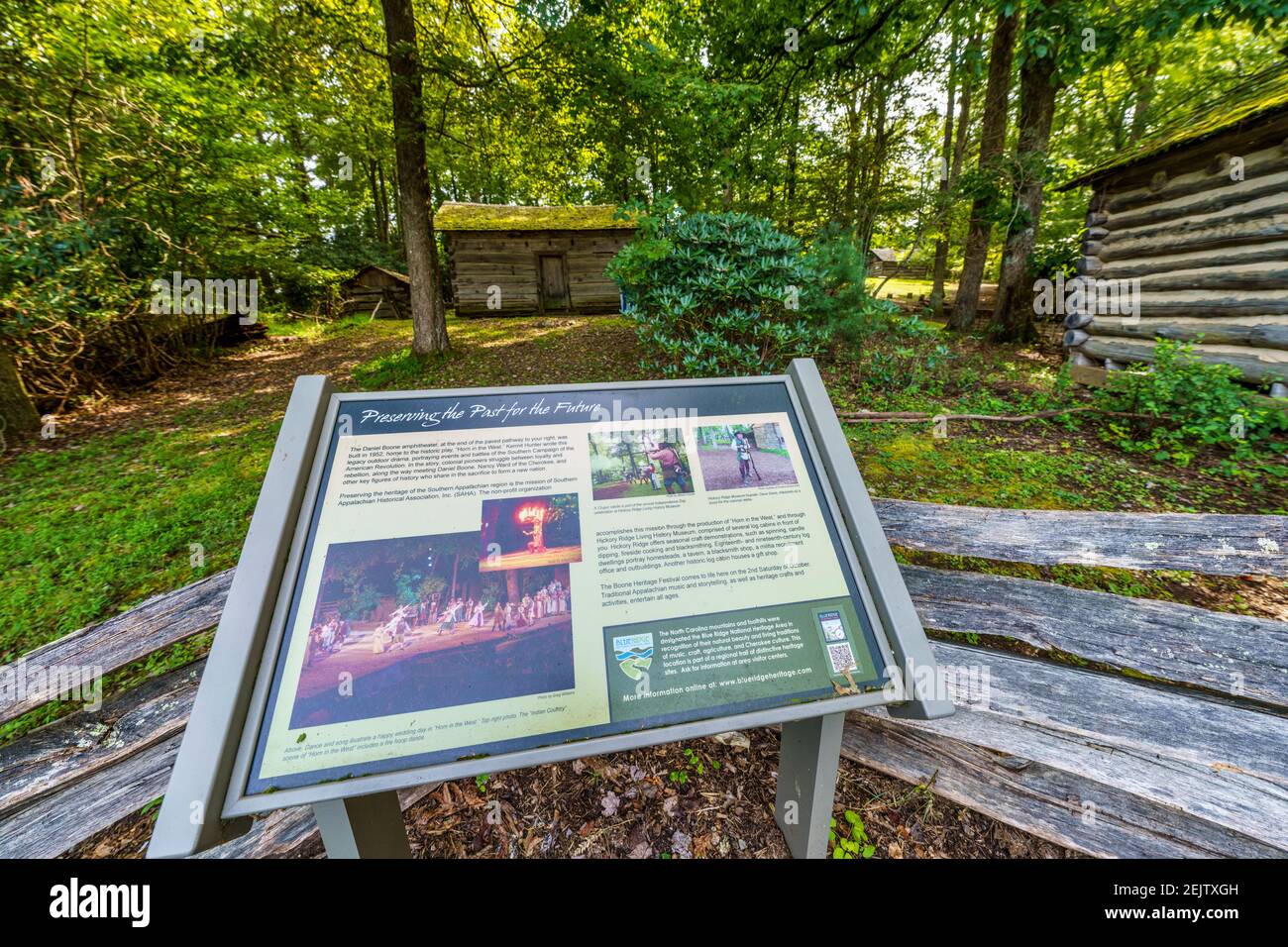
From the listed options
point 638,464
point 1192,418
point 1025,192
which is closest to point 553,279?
point 1025,192

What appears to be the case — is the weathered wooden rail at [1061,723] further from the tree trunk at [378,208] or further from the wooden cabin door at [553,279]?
the tree trunk at [378,208]

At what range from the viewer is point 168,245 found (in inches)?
336

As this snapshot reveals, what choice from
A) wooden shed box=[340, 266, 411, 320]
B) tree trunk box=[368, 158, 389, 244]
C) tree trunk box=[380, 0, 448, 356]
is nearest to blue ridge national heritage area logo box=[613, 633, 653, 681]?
tree trunk box=[380, 0, 448, 356]

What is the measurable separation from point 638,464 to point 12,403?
9.76 m

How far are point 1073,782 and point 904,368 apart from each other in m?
6.41

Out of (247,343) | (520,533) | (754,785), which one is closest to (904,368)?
(754,785)

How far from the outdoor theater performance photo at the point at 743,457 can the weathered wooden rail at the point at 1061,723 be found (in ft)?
4.68

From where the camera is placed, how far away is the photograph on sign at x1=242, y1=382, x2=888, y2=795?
135 centimetres

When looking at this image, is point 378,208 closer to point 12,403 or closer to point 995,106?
point 12,403

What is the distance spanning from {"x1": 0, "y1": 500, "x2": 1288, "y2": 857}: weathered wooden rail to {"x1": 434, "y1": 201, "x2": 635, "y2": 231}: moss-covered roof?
A: 15577mm

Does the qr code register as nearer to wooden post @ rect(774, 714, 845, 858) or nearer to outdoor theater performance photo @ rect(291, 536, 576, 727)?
wooden post @ rect(774, 714, 845, 858)

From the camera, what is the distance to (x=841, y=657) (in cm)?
156
